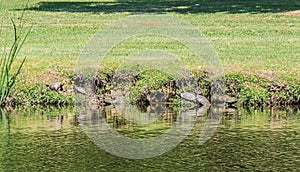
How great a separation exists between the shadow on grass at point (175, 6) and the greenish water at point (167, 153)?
667 inches

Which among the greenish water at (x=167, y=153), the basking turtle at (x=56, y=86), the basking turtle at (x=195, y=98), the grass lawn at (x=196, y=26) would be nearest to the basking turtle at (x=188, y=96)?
the basking turtle at (x=195, y=98)

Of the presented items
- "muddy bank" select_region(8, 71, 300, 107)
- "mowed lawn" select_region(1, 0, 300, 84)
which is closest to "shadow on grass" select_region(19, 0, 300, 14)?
"mowed lawn" select_region(1, 0, 300, 84)

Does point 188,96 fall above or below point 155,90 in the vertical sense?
below

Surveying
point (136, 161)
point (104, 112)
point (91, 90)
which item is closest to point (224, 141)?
point (136, 161)

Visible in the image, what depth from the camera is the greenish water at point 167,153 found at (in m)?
12.3

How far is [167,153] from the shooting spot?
13172 mm

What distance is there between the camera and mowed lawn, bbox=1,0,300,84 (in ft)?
62.7

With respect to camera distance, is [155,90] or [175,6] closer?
[155,90]

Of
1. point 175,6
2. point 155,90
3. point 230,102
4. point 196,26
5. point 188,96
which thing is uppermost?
point 175,6

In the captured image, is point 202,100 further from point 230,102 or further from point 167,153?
point 167,153

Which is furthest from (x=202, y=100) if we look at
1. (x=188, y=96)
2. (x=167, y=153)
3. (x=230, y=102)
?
(x=167, y=153)

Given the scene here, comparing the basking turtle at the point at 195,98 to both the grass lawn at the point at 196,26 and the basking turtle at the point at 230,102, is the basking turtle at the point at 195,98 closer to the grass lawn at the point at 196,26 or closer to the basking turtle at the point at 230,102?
the basking turtle at the point at 230,102

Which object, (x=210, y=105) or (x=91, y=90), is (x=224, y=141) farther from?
(x=91, y=90)

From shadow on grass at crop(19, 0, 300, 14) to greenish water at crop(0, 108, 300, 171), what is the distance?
55.6ft
